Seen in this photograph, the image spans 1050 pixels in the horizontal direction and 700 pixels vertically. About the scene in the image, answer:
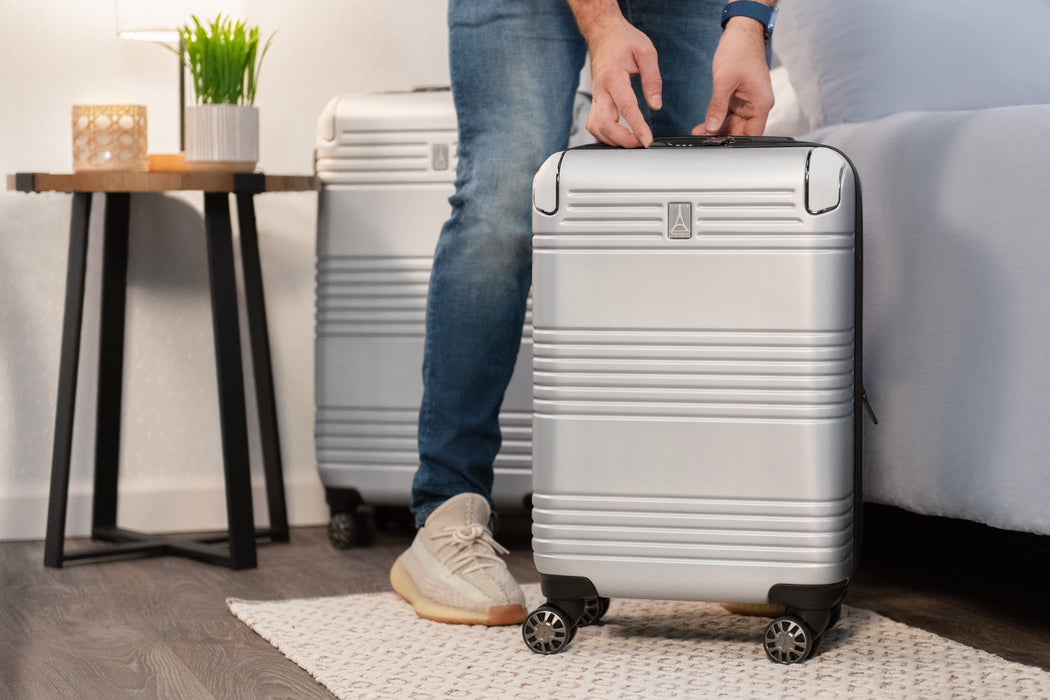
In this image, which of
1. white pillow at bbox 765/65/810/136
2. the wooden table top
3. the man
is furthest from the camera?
white pillow at bbox 765/65/810/136

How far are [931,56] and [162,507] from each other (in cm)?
131

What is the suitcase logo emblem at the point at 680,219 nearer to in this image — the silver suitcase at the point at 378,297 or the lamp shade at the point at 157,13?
the silver suitcase at the point at 378,297

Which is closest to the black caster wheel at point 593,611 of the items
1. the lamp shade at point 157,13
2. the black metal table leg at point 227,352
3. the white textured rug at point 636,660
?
the white textured rug at point 636,660

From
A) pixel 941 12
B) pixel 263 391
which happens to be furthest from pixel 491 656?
pixel 941 12

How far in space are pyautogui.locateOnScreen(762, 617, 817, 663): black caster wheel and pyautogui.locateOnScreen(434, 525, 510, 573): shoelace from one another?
1.04ft

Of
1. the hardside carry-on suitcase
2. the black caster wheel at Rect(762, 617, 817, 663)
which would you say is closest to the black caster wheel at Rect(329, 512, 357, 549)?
the hardside carry-on suitcase

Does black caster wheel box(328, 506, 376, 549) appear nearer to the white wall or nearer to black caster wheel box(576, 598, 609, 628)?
the white wall

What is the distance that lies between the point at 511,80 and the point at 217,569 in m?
0.79

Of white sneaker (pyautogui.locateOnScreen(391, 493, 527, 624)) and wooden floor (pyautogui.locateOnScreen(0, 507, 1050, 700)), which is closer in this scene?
wooden floor (pyautogui.locateOnScreen(0, 507, 1050, 700))

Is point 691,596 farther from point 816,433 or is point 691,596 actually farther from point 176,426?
point 176,426

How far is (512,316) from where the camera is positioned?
4.60 feet

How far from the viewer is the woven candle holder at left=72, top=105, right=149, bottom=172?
5.89 feet

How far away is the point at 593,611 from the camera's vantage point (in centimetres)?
133

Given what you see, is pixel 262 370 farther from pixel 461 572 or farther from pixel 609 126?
pixel 609 126
